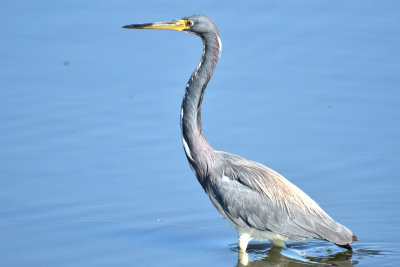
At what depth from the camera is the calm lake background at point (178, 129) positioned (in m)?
8.62

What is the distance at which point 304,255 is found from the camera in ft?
27.7

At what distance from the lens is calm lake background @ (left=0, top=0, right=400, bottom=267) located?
8.62 m

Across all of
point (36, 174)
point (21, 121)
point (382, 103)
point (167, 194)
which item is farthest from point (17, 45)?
point (382, 103)

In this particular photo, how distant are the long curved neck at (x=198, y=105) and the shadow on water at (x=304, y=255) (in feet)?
2.97

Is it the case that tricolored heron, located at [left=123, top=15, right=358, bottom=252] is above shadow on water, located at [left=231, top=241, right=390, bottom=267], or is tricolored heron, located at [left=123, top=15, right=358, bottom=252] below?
above

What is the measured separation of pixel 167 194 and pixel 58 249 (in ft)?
4.82

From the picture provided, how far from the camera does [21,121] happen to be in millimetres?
10617

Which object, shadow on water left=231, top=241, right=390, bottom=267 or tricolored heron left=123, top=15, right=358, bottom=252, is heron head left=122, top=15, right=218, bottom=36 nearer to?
tricolored heron left=123, top=15, right=358, bottom=252

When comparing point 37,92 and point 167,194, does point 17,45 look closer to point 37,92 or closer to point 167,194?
point 37,92

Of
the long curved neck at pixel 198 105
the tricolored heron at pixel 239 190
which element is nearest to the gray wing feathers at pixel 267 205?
the tricolored heron at pixel 239 190

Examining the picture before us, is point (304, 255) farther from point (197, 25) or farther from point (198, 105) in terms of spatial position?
point (197, 25)

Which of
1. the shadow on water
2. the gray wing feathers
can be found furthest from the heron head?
the shadow on water

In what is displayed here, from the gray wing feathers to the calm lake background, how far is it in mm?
316

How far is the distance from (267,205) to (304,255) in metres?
0.60
